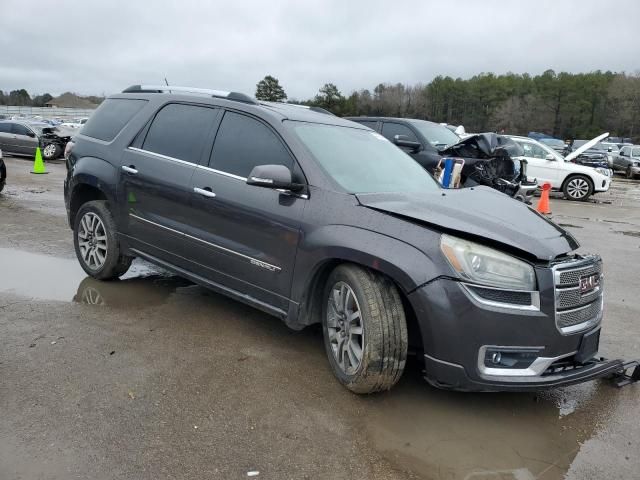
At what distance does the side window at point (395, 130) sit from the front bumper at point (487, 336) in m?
7.90

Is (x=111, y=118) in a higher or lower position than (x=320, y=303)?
higher

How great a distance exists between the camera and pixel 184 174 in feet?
13.8

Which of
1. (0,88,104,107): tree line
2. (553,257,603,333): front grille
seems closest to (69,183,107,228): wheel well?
(553,257,603,333): front grille

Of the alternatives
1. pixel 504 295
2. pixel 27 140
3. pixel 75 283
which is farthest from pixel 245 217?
pixel 27 140

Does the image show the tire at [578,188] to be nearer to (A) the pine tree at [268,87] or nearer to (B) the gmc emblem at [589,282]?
(B) the gmc emblem at [589,282]

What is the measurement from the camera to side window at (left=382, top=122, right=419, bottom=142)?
1048 cm

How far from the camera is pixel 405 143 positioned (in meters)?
9.40

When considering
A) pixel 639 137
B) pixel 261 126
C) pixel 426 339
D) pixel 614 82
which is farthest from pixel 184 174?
pixel 614 82

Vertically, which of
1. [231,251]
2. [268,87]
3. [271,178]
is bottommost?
[231,251]

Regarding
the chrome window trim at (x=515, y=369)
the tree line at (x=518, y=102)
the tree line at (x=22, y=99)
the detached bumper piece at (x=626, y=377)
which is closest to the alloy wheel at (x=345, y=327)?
the chrome window trim at (x=515, y=369)

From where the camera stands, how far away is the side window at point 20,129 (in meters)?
18.9

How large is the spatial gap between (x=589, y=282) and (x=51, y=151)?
66.4 feet

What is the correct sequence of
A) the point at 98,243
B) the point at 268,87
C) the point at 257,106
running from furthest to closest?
the point at 268,87 < the point at 98,243 < the point at 257,106

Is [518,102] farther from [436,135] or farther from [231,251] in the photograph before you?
[231,251]
